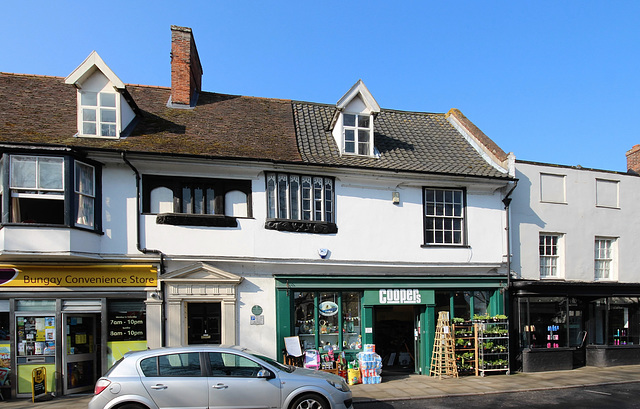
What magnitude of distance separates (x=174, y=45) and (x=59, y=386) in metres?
10.1

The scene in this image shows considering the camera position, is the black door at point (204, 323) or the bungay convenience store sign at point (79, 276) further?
the black door at point (204, 323)

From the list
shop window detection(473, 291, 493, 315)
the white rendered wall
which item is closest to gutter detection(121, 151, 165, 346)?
shop window detection(473, 291, 493, 315)

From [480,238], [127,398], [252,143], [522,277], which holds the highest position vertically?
[252,143]

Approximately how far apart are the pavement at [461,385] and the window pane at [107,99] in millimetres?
7301

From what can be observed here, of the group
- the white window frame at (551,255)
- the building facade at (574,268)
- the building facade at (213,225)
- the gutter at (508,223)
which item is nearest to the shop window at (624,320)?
the building facade at (574,268)

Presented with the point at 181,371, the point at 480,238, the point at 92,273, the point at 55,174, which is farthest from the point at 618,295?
the point at 55,174

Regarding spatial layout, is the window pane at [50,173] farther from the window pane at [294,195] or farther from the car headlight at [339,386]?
the car headlight at [339,386]

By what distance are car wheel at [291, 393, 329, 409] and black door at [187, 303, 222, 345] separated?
16.3ft

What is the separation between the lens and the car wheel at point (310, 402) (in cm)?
866

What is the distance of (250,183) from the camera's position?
13.6m

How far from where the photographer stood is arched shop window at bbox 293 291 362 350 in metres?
13.9

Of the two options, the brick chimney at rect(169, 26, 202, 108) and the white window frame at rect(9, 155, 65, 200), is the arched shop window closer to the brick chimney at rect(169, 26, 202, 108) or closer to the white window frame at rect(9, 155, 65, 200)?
the white window frame at rect(9, 155, 65, 200)

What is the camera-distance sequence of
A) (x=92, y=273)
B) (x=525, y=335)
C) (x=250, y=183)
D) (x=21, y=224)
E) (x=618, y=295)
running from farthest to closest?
(x=618, y=295) → (x=525, y=335) → (x=250, y=183) → (x=92, y=273) → (x=21, y=224)

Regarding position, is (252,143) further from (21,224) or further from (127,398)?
(127,398)
